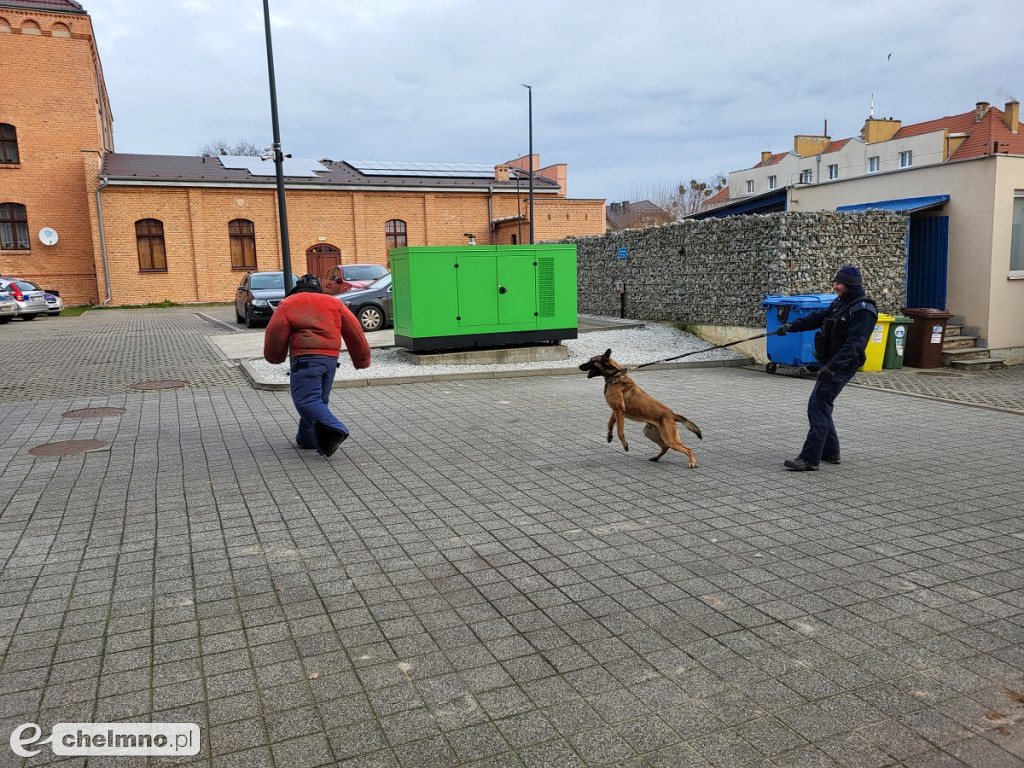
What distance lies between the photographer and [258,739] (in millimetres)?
2811

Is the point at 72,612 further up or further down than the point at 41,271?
further down

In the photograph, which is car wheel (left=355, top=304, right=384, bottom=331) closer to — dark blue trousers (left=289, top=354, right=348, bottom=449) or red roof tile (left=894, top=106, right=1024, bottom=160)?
dark blue trousers (left=289, top=354, right=348, bottom=449)

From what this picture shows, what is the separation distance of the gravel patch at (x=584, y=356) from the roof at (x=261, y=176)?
22527mm

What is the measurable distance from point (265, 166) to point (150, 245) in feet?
23.4

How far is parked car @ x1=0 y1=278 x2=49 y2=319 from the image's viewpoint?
2517 centimetres

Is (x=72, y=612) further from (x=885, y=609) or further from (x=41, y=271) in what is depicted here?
(x=41, y=271)

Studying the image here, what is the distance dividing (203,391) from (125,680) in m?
8.60

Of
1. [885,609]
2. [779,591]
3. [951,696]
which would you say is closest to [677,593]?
[779,591]

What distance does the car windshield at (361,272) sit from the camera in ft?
65.7

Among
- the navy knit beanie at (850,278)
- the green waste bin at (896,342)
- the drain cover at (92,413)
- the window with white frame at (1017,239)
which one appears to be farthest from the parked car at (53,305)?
the window with white frame at (1017,239)

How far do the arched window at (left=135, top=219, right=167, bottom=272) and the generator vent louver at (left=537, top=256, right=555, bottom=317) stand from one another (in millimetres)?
25372

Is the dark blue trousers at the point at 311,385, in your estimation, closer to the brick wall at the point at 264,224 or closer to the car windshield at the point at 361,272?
the car windshield at the point at 361,272

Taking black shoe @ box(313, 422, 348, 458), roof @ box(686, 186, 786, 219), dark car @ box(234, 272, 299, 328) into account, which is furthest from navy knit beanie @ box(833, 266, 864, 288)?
dark car @ box(234, 272, 299, 328)

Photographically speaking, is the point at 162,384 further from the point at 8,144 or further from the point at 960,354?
the point at 8,144
